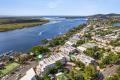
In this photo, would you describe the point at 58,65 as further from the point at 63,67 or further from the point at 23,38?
the point at 23,38

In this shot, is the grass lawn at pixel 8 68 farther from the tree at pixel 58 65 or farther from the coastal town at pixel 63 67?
the tree at pixel 58 65

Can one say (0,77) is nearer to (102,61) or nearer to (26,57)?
(26,57)

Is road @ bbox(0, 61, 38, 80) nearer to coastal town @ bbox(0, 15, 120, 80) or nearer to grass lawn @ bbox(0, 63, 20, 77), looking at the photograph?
coastal town @ bbox(0, 15, 120, 80)

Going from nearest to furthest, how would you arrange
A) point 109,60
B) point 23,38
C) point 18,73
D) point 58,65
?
point 58,65 < point 18,73 < point 109,60 < point 23,38

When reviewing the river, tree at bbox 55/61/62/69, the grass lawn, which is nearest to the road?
the grass lawn

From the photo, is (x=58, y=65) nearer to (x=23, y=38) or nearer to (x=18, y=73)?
(x=18, y=73)

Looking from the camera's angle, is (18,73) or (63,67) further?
(63,67)

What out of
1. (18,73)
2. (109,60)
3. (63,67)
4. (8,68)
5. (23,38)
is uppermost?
(109,60)

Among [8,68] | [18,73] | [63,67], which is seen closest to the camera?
[18,73]

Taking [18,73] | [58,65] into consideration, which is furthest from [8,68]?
[58,65]

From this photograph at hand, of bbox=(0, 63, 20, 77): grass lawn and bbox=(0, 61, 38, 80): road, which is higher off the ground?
bbox=(0, 61, 38, 80): road

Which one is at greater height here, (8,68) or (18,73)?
(18,73)
